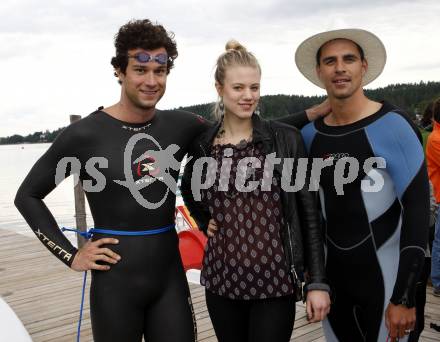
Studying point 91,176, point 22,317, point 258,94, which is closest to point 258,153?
point 258,94

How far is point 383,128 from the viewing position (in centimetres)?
257

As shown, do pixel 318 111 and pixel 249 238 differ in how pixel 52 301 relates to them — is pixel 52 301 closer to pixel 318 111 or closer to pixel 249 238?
pixel 249 238

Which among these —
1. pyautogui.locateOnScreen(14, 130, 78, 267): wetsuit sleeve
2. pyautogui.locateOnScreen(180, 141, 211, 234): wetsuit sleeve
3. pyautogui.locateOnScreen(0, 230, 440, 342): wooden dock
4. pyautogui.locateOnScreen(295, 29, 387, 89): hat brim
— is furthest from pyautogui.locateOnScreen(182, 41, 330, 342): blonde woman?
pyautogui.locateOnScreen(0, 230, 440, 342): wooden dock

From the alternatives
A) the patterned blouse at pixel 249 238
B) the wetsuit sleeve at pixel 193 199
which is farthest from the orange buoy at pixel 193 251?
the patterned blouse at pixel 249 238

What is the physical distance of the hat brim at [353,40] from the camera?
275 centimetres

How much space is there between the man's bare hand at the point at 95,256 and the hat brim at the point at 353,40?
157cm

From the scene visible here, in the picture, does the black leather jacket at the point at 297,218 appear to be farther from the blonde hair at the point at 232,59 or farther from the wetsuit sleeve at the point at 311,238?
the blonde hair at the point at 232,59

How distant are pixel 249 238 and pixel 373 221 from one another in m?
0.67

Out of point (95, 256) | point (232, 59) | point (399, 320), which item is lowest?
point (399, 320)

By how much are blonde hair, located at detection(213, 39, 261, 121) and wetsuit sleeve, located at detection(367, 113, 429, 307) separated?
0.77 meters

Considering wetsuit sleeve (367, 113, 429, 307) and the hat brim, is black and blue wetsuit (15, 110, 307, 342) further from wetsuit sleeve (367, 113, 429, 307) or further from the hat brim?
wetsuit sleeve (367, 113, 429, 307)

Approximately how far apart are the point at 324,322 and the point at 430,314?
2.70 meters

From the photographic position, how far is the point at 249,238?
2.55 meters

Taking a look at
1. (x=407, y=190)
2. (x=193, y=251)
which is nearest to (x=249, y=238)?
(x=407, y=190)
